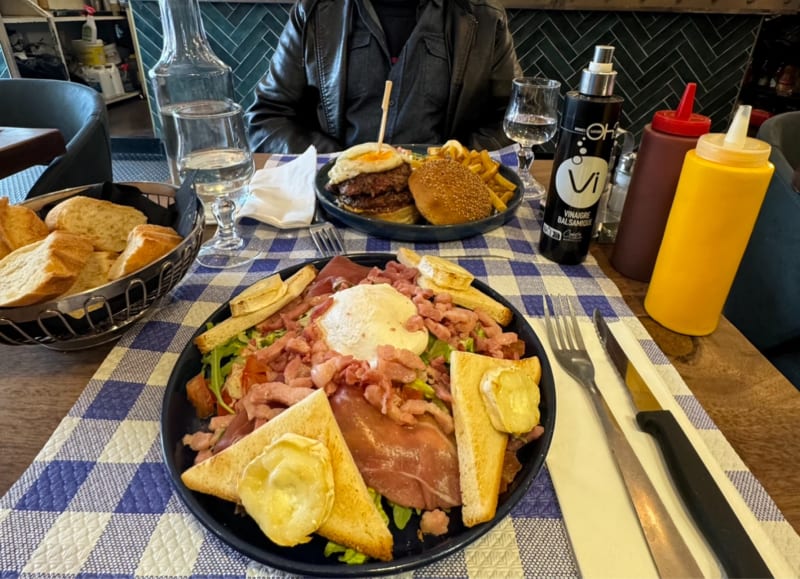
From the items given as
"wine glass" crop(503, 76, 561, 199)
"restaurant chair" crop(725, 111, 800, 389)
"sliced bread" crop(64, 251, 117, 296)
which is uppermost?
"wine glass" crop(503, 76, 561, 199)

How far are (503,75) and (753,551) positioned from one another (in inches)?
99.1

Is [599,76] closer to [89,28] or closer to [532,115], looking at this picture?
[532,115]

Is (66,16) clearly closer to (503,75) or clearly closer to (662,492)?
(503,75)

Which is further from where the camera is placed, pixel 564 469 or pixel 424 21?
pixel 424 21

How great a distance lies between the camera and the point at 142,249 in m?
0.98

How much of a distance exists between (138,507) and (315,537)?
28cm

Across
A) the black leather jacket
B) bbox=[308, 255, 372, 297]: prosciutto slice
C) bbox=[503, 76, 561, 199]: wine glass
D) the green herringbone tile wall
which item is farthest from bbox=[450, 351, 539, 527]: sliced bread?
the green herringbone tile wall

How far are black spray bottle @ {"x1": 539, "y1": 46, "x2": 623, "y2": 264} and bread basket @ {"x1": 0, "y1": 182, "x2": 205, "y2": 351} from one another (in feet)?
2.95

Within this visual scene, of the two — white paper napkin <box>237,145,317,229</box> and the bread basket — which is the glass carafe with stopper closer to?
white paper napkin <box>237,145,317,229</box>

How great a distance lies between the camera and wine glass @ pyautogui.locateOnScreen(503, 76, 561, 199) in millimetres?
1703

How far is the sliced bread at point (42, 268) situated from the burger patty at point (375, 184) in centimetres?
76

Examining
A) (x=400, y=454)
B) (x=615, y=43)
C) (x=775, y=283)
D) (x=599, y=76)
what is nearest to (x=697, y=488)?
(x=400, y=454)

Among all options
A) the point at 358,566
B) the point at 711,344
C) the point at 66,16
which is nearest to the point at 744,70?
the point at 711,344

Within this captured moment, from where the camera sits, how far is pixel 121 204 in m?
1.21
